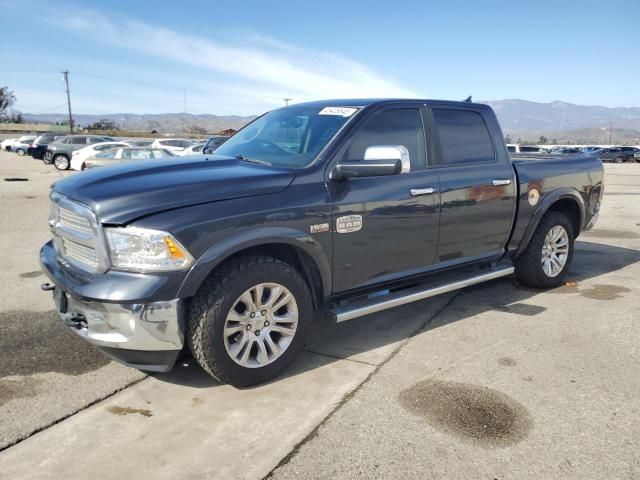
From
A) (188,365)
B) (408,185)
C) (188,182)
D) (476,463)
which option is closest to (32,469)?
(188,365)

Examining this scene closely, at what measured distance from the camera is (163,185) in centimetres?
311

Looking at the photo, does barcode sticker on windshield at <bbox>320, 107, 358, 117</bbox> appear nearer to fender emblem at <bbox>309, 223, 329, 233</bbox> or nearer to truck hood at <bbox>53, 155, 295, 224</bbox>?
truck hood at <bbox>53, 155, 295, 224</bbox>

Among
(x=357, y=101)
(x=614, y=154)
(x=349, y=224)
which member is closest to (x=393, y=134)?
(x=357, y=101)

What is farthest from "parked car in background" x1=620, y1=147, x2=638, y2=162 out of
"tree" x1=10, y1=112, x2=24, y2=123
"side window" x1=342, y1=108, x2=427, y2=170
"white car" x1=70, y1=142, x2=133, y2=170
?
"tree" x1=10, y1=112, x2=24, y2=123

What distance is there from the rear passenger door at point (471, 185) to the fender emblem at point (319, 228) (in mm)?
1199

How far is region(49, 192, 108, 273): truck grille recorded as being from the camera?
3.00 meters

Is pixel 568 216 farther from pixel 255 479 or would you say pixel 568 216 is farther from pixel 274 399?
pixel 255 479

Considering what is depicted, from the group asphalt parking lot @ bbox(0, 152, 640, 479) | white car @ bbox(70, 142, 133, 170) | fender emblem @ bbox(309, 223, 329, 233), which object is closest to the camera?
asphalt parking lot @ bbox(0, 152, 640, 479)

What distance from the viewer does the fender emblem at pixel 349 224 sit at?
11.8 ft

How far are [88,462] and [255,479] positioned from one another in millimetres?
864

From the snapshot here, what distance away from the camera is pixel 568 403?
3188 mm

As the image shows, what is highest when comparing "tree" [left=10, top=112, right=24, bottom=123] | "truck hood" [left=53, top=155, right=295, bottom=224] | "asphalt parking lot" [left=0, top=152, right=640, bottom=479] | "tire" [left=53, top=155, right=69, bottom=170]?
"tree" [left=10, top=112, right=24, bottom=123]

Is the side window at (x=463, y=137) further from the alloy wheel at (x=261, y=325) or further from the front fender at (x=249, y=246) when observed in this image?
the alloy wheel at (x=261, y=325)

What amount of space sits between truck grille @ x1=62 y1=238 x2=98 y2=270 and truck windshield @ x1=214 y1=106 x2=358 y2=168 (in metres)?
1.40
